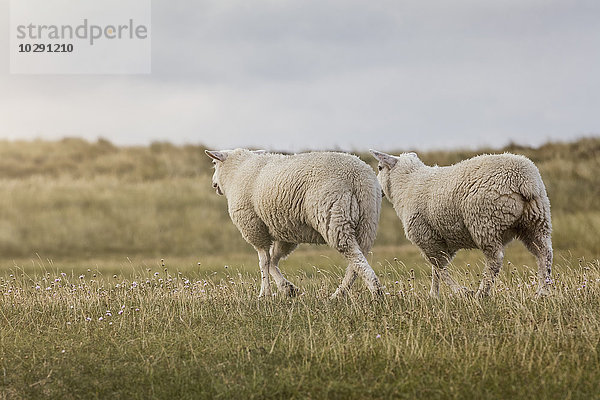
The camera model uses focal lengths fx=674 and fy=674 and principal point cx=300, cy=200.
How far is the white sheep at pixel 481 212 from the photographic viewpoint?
945 cm

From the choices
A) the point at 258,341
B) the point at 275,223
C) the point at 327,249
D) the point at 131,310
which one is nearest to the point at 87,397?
the point at 258,341

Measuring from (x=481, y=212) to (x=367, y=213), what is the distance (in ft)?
5.45

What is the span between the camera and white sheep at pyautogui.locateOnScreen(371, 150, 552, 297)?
9.45m

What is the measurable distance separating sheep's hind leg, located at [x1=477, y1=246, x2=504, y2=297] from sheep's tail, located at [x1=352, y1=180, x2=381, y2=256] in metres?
Answer: 1.69

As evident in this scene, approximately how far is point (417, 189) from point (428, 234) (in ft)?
2.40

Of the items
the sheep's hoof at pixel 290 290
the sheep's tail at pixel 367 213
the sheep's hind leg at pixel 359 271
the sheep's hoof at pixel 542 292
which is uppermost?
the sheep's tail at pixel 367 213

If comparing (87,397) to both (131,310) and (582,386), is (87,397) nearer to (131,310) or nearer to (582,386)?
(131,310)

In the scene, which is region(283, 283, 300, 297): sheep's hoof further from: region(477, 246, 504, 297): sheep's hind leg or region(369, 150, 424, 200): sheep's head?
region(477, 246, 504, 297): sheep's hind leg

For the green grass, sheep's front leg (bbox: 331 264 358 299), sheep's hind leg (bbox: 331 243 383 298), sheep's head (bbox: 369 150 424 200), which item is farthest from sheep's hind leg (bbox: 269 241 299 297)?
sheep's head (bbox: 369 150 424 200)

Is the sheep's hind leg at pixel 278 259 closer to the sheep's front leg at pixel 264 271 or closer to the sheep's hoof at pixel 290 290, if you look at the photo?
the sheep's hoof at pixel 290 290

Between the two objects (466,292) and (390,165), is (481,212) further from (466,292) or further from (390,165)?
(390,165)

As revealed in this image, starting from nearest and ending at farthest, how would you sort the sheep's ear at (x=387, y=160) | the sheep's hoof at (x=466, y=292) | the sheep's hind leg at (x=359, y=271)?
the sheep's hind leg at (x=359, y=271)
the sheep's hoof at (x=466, y=292)
the sheep's ear at (x=387, y=160)

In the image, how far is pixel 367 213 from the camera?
33.2 ft

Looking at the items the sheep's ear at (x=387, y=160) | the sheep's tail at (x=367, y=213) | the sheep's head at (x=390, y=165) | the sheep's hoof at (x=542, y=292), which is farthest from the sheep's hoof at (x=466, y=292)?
the sheep's ear at (x=387, y=160)
